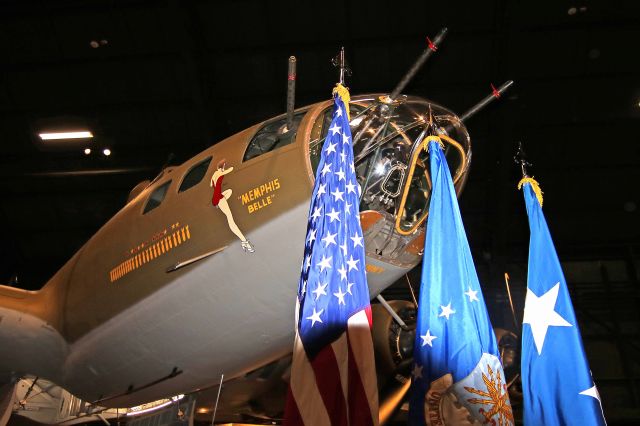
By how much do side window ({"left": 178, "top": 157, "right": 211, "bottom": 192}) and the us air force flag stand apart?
3.14 metres

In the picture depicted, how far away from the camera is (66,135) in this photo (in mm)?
17984

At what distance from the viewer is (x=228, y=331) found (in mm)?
6414

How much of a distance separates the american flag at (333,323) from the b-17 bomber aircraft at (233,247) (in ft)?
2.01

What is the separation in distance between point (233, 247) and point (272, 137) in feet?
4.74

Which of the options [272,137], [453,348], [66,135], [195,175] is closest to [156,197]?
[195,175]

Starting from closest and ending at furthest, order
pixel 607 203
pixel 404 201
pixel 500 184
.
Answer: pixel 404 201 < pixel 500 184 < pixel 607 203

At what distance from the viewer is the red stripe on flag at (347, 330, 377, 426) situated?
160 inches

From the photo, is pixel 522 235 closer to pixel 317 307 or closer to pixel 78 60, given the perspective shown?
pixel 78 60

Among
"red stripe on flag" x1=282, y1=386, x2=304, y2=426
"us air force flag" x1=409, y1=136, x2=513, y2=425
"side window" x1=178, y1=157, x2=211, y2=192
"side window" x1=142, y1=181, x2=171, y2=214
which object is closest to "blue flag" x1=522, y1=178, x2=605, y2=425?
"us air force flag" x1=409, y1=136, x2=513, y2=425

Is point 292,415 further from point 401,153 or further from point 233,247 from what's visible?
point 401,153

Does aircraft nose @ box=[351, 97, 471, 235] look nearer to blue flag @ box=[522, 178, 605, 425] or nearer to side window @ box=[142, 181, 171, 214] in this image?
blue flag @ box=[522, 178, 605, 425]

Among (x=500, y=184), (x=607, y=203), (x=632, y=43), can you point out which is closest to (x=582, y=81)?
(x=632, y=43)

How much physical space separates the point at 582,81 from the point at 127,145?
49.8 ft

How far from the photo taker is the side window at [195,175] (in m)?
6.88
